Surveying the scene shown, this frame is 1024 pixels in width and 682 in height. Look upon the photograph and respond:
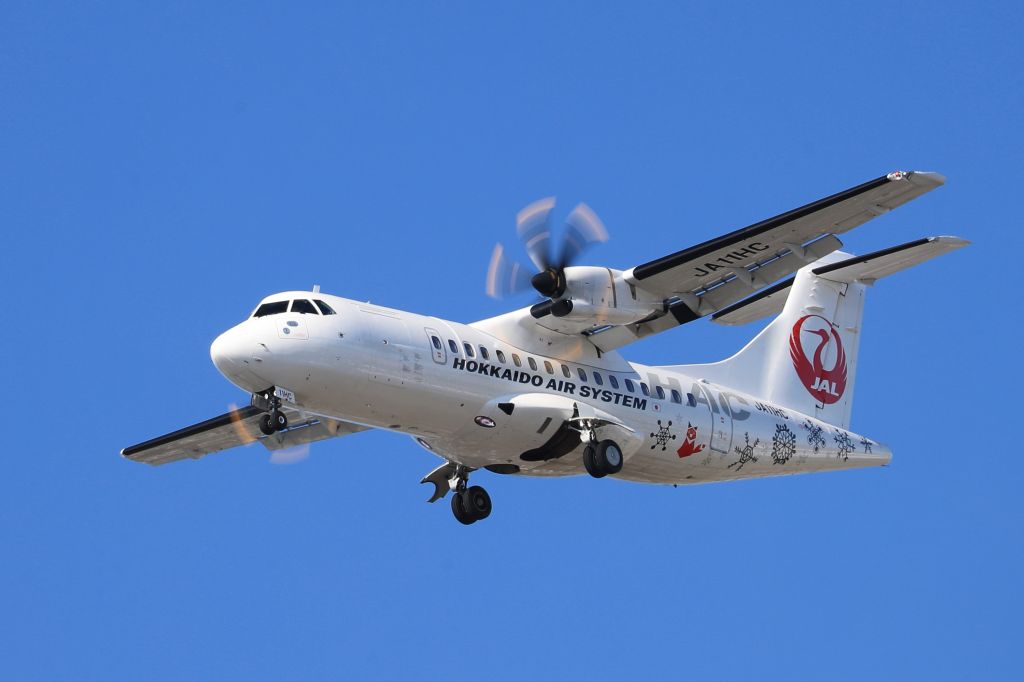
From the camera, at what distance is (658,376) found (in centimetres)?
1808

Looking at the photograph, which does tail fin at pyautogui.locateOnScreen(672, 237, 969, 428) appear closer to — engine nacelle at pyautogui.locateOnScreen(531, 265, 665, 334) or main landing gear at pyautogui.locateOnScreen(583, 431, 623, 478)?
engine nacelle at pyautogui.locateOnScreen(531, 265, 665, 334)

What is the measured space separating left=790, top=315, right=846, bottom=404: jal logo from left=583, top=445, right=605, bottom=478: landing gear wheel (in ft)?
14.4

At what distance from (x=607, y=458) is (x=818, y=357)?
191 inches

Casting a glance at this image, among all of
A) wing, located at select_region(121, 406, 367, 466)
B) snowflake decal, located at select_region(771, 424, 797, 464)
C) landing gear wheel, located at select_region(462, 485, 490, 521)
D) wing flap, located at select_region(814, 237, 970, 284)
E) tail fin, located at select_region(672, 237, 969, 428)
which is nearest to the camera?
wing flap, located at select_region(814, 237, 970, 284)

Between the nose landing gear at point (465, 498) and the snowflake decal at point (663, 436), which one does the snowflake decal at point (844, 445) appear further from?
the nose landing gear at point (465, 498)

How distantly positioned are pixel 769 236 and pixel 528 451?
147 inches

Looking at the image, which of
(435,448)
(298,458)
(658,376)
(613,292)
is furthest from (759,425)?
(298,458)

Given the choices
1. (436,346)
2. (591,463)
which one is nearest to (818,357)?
(591,463)

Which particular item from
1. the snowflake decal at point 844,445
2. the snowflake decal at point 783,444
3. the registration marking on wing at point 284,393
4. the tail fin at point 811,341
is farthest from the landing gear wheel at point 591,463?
the snowflake decal at point 844,445

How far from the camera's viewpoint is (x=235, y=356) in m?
14.9

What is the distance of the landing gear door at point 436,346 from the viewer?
16.0m

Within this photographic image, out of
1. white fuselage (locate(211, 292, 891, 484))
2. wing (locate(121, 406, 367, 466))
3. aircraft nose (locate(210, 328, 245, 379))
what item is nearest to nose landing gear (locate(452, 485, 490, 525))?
white fuselage (locate(211, 292, 891, 484))

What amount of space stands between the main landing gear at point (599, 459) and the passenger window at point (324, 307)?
3424 mm

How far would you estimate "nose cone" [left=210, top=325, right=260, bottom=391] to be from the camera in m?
14.9
